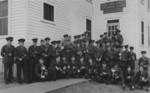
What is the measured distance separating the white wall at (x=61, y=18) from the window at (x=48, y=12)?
0.29 metres

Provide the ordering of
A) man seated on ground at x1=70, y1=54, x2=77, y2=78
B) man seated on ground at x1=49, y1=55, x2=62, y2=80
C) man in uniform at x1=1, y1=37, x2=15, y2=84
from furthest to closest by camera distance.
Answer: man seated on ground at x1=70, y1=54, x2=77, y2=78, man seated on ground at x1=49, y1=55, x2=62, y2=80, man in uniform at x1=1, y1=37, x2=15, y2=84

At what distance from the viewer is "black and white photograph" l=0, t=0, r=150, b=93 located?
8.59 metres

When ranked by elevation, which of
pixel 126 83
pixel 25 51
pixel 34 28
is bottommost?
pixel 126 83

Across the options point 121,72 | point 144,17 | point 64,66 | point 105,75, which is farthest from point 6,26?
point 144,17

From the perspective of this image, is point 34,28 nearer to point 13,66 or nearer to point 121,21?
point 13,66

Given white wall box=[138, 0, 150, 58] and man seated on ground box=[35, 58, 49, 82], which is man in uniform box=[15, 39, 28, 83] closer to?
man seated on ground box=[35, 58, 49, 82]

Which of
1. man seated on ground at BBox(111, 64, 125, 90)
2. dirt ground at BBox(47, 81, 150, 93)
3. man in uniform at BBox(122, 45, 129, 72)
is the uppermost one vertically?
man in uniform at BBox(122, 45, 129, 72)

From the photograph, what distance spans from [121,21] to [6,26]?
8.71 metres

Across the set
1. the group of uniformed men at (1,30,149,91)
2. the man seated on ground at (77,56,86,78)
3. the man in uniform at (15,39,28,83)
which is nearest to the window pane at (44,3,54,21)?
the group of uniformed men at (1,30,149,91)

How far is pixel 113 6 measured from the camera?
49.8 feet

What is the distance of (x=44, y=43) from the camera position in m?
9.61

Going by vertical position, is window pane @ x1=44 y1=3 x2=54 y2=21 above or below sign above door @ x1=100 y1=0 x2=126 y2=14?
below

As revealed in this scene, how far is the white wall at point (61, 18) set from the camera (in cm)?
981

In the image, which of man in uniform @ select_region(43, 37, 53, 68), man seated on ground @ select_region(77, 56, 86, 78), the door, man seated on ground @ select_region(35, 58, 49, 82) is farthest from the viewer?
the door
